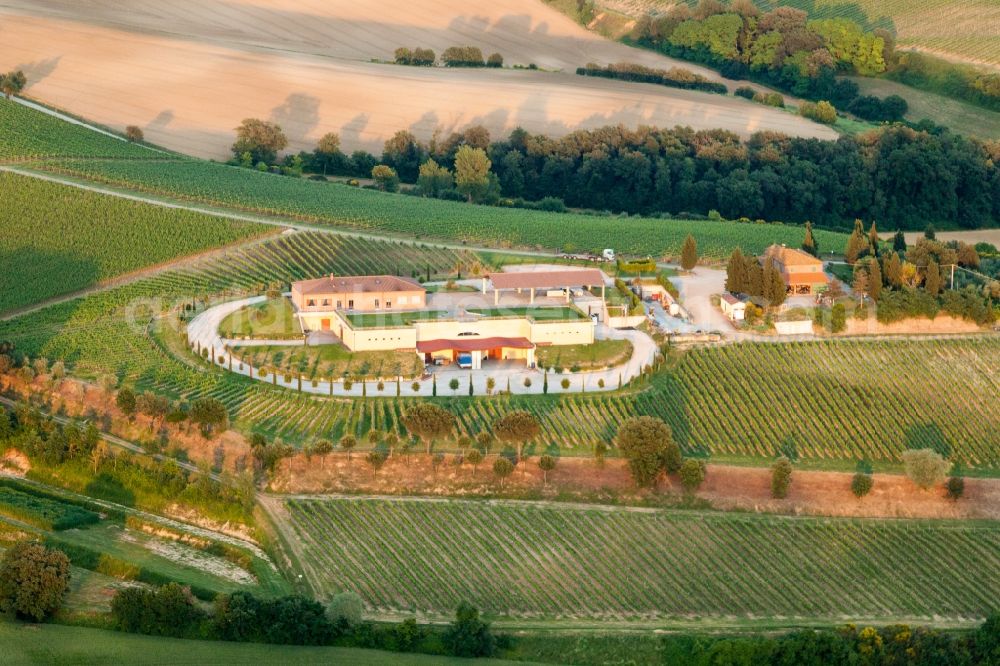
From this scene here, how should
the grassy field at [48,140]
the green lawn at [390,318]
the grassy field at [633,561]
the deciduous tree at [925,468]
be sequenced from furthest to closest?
the grassy field at [48,140] → the green lawn at [390,318] → the deciduous tree at [925,468] → the grassy field at [633,561]

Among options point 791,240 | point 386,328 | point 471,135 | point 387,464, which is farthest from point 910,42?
point 387,464

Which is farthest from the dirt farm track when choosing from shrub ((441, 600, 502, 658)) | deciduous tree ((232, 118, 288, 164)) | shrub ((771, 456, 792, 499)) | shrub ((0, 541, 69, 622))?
shrub ((441, 600, 502, 658))

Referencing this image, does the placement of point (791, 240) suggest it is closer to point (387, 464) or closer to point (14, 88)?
point (387, 464)

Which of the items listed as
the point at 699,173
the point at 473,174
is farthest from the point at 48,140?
the point at 699,173

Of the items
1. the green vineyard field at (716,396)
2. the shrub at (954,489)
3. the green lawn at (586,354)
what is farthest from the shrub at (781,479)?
the green lawn at (586,354)

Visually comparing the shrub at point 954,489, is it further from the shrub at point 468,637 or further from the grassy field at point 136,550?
the grassy field at point 136,550
